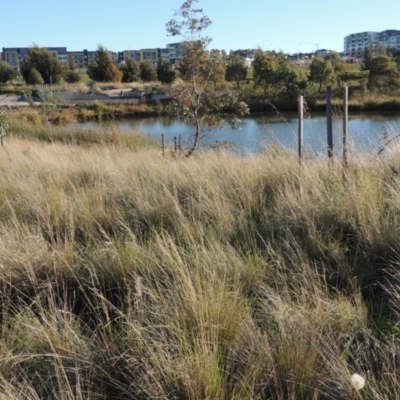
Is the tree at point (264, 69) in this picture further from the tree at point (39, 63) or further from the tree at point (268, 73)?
the tree at point (39, 63)

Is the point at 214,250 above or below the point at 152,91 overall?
below

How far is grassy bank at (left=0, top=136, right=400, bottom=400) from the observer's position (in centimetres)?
184

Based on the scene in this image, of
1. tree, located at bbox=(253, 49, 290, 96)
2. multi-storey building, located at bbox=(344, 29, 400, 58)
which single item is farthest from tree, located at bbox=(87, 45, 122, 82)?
multi-storey building, located at bbox=(344, 29, 400, 58)

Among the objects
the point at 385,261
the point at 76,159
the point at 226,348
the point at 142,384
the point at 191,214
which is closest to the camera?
the point at 142,384

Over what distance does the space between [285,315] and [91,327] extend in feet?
3.18

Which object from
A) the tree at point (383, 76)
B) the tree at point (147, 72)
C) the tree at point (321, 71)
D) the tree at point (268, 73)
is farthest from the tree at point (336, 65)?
the tree at point (147, 72)

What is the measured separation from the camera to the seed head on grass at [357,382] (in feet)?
5.63

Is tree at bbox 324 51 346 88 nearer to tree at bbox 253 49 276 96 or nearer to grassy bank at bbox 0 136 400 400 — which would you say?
tree at bbox 253 49 276 96

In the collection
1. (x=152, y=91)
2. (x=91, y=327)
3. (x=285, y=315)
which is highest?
(x=152, y=91)

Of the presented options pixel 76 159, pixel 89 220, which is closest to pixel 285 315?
pixel 89 220

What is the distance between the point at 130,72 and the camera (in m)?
60.4

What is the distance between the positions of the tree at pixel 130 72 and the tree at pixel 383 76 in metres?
29.5

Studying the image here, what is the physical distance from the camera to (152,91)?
47469mm

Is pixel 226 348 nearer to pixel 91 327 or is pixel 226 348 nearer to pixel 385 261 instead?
pixel 91 327
